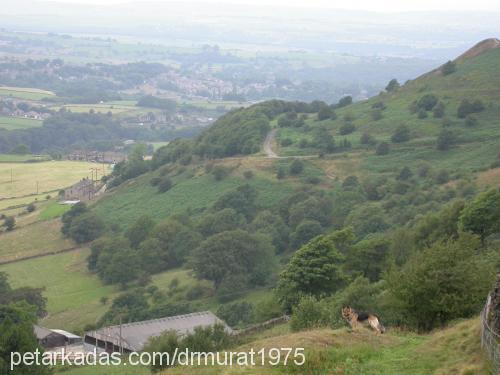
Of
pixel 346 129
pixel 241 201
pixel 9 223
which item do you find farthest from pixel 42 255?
pixel 346 129

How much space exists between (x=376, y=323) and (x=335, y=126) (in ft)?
203

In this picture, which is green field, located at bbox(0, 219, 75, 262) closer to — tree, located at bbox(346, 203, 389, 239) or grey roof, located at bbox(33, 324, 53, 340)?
tree, located at bbox(346, 203, 389, 239)

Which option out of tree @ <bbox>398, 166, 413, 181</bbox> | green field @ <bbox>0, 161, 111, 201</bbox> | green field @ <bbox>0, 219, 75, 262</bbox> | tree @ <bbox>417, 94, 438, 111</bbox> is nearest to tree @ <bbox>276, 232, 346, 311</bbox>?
tree @ <bbox>398, 166, 413, 181</bbox>

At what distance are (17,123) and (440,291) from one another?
143 m

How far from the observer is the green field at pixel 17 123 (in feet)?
489

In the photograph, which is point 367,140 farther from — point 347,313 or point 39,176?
point 347,313

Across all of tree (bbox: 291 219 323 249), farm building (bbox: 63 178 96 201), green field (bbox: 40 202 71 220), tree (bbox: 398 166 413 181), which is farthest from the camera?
farm building (bbox: 63 178 96 201)

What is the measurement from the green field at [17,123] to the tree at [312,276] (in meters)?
120

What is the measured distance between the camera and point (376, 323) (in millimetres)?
18797

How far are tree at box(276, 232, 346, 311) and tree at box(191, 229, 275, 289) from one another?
45.4 ft

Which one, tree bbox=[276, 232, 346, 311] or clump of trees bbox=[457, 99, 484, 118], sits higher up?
clump of trees bbox=[457, 99, 484, 118]

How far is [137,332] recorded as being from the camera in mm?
33750

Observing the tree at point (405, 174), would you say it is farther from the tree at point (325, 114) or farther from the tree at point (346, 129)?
the tree at point (325, 114)

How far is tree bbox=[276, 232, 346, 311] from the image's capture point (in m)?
32.6
